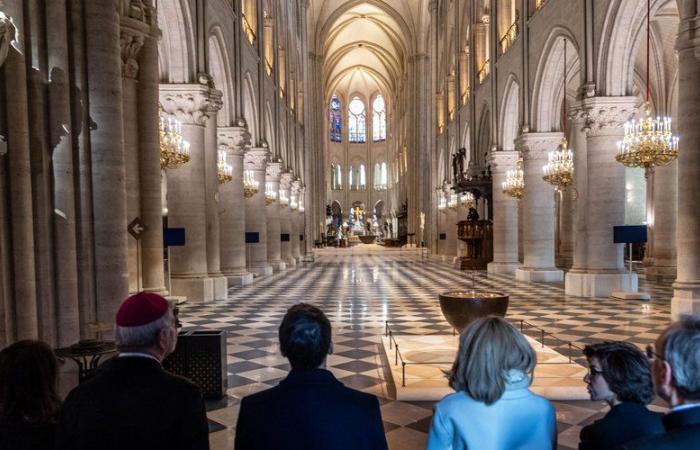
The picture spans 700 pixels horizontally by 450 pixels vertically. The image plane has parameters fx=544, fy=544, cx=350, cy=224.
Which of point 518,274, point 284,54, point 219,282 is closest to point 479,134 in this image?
point 518,274

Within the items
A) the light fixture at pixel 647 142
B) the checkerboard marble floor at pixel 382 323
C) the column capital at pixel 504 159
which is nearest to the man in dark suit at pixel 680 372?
the checkerboard marble floor at pixel 382 323

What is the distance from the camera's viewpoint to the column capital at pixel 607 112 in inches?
512

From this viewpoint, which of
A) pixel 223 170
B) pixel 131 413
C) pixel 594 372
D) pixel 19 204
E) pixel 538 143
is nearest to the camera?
pixel 131 413

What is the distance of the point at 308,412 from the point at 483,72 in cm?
2479

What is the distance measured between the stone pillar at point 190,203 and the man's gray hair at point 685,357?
11908 millimetres

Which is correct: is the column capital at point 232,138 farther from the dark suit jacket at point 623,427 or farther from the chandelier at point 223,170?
the dark suit jacket at point 623,427

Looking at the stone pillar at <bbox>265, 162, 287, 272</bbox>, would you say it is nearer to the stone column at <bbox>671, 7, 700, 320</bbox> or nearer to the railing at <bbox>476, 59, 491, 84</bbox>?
the railing at <bbox>476, 59, 491, 84</bbox>

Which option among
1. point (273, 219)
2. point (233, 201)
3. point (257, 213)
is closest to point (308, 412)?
point (233, 201)

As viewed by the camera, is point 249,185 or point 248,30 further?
point 248,30

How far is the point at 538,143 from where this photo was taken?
1734 cm

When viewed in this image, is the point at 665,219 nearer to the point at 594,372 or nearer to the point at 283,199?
the point at 283,199

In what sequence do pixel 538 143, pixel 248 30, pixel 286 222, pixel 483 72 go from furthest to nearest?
pixel 286 222 < pixel 483 72 < pixel 248 30 < pixel 538 143

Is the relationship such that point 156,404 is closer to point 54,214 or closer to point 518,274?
point 54,214

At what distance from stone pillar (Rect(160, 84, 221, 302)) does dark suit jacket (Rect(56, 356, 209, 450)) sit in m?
11.1
